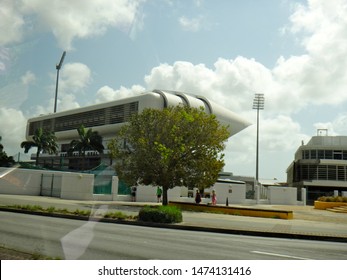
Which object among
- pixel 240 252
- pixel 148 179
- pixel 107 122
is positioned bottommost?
pixel 240 252

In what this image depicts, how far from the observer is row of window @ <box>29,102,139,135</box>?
85.1 m

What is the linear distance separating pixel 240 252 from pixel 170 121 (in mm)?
20373

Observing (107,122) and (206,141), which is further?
(107,122)

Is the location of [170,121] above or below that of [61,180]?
above

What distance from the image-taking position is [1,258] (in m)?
6.87

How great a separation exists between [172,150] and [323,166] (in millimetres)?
55697

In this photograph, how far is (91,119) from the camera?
93625mm

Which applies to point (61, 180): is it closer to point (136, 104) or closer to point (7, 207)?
point (7, 207)

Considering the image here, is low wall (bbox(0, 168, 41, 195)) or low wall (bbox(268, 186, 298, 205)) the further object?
low wall (bbox(268, 186, 298, 205))

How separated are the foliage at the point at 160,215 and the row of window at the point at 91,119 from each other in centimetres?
6107

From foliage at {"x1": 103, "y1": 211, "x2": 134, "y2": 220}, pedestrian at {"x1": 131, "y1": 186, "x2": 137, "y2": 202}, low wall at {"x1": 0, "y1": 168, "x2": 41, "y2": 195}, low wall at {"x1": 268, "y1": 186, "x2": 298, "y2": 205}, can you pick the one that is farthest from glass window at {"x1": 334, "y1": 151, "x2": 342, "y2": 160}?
foliage at {"x1": 103, "y1": 211, "x2": 134, "y2": 220}

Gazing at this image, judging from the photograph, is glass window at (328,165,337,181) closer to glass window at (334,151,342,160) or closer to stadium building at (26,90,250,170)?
glass window at (334,151,342,160)

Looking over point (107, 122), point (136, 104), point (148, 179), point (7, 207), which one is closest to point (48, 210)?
point (7, 207)

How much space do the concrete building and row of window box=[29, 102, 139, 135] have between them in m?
33.8
